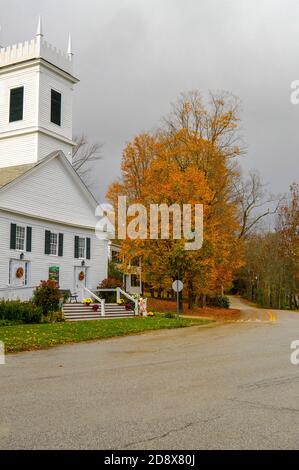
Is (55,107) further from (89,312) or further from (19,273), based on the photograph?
(89,312)

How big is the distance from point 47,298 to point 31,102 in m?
13.5

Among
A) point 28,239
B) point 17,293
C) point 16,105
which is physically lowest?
point 17,293

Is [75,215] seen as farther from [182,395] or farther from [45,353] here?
[182,395]

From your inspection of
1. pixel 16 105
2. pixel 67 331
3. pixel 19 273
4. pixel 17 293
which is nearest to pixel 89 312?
pixel 17 293

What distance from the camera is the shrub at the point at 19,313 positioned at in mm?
22578

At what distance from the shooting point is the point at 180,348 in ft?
53.3

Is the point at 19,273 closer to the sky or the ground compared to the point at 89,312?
closer to the sky

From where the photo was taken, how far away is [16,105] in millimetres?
33531

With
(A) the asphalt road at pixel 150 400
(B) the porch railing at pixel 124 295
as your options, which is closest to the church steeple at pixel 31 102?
Answer: (B) the porch railing at pixel 124 295

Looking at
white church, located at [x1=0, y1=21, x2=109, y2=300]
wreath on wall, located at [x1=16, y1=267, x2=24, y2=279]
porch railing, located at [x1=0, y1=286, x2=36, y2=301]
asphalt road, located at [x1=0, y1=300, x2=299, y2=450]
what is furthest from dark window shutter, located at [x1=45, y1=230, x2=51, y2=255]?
asphalt road, located at [x1=0, y1=300, x2=299, y2=450]

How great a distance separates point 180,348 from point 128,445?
10.4 meters

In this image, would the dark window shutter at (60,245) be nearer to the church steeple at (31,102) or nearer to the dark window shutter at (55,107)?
the church steeple at (31,102)
